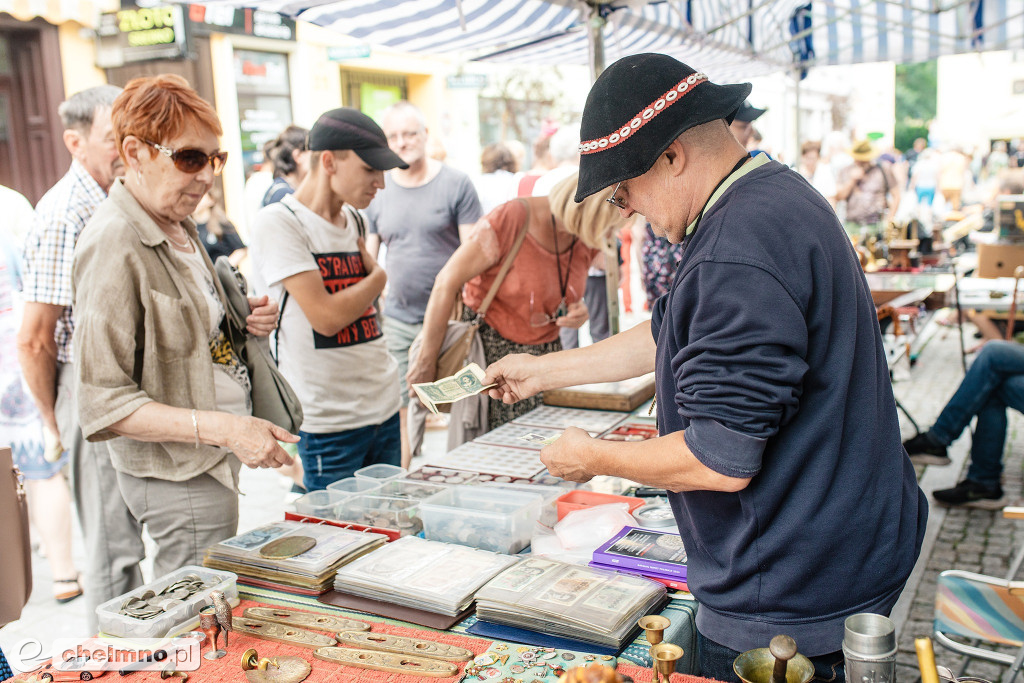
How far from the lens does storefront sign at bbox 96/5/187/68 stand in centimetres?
898

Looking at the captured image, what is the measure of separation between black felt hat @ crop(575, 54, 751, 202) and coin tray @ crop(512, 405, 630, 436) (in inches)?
67.1

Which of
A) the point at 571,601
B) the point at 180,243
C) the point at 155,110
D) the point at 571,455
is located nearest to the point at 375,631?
the point at 571,601

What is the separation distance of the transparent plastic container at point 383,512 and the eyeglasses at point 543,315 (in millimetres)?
1215

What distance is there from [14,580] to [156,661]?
41 centimetres

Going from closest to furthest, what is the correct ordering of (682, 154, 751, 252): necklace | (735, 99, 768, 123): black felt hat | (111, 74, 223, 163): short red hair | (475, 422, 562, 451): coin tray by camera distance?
(682, 154, 751, 252): necklace → (111, 74, 223, 163): short red hair → (475, 422, 562, 451): coin tray → (735, 99, 768, 123): black felt hat

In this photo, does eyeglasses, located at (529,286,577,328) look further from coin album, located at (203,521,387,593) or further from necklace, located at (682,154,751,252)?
necklace, located at (682,154,751,252)

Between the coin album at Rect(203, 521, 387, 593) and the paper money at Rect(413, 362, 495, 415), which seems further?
the paper money at Rect(413, 362, 495, 415)

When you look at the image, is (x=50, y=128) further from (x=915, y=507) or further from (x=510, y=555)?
(x=915, y=507)

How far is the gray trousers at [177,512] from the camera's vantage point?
2.33 m

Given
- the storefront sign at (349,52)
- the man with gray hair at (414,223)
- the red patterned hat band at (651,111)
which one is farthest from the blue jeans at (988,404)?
the storefront sign at (349,52)

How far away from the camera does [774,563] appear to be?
58.3 inches

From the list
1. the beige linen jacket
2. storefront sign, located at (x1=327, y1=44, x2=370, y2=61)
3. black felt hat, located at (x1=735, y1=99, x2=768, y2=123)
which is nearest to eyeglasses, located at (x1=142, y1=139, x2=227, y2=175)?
the beige linen jacket

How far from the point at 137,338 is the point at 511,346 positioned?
1563mm

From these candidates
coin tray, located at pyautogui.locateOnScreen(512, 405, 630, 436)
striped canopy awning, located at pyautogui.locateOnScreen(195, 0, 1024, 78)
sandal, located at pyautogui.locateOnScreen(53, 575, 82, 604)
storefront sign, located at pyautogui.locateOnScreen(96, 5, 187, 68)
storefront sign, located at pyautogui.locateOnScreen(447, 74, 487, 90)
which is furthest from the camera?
storefront sign, located at pyautogui.locateOnScreen(447, 74, 487, 90)
